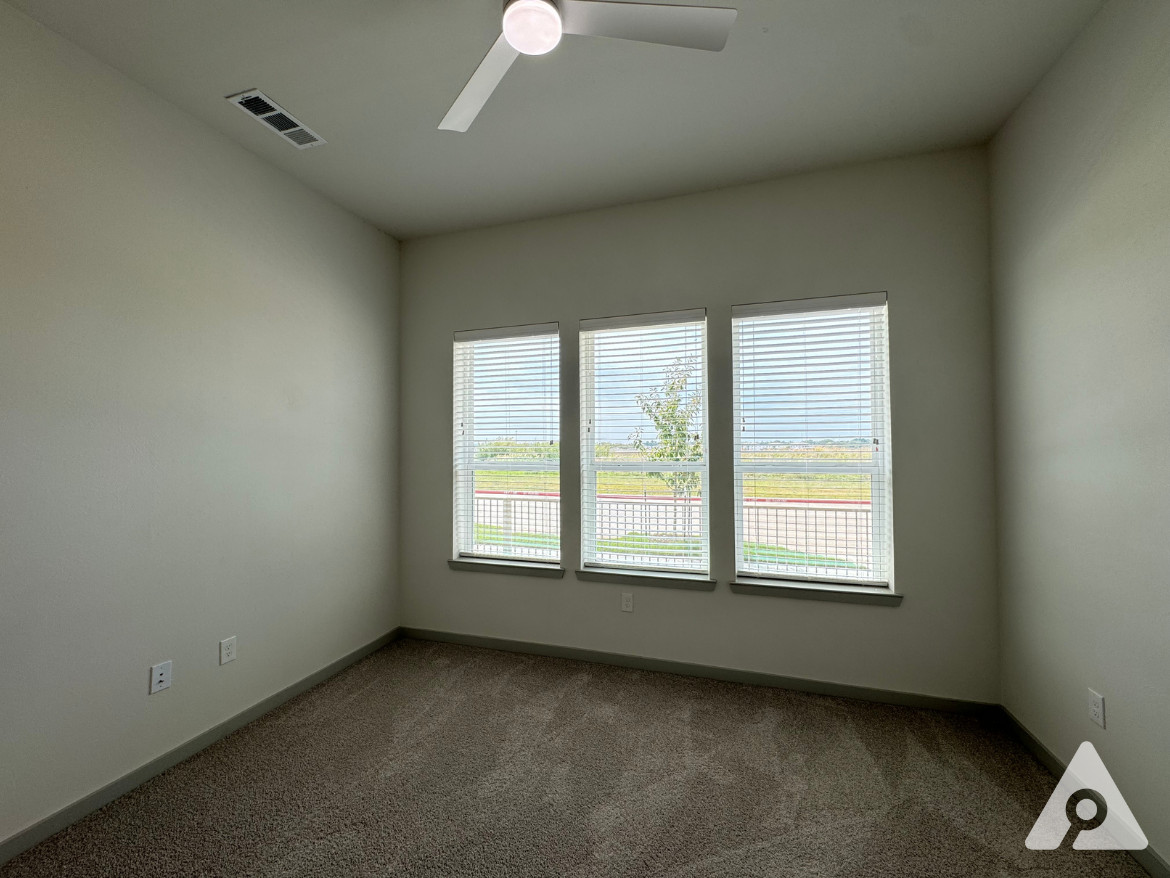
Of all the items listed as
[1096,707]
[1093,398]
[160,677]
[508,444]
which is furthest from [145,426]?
[1096,707]

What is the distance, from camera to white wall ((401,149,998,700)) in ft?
8.59

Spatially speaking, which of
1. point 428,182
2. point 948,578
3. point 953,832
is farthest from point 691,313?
point 953,832

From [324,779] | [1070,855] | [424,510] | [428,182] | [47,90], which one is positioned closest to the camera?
[1070,855]

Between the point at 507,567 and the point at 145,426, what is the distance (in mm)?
2033

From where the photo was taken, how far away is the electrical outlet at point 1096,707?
1.87 m

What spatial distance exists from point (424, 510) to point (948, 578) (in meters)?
3.13

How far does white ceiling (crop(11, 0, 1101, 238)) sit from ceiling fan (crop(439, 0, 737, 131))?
0.38m

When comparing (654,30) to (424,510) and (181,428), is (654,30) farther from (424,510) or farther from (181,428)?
(424,510)

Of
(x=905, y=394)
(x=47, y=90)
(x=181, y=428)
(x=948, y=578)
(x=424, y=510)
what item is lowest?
(x=948, y=578)

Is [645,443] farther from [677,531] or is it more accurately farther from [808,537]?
[808,537]

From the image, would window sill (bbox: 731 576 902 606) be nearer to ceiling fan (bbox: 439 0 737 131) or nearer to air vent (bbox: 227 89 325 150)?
ceiling fan (bbox: 439 0 737 131)

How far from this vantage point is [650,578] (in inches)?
123

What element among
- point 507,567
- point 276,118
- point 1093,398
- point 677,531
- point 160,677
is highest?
point 276,118

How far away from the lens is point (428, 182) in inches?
116
